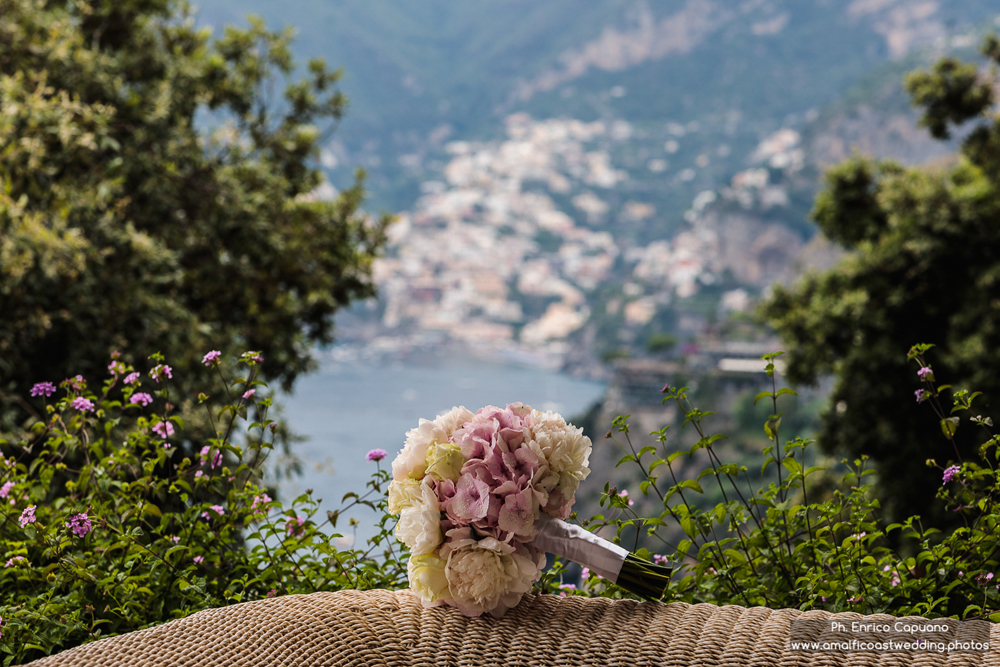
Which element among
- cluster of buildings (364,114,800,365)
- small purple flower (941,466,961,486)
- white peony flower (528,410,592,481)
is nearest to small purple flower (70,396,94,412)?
white peony flower (528,410,592,481)

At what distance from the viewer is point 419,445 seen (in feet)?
4.15

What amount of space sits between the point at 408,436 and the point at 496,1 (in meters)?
90.4

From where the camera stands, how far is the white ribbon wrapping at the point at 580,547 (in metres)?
1.24

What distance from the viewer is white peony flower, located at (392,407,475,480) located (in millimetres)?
1264

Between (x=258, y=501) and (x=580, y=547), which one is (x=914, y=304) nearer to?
(x=580, y=547)

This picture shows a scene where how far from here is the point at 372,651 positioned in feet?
3.75

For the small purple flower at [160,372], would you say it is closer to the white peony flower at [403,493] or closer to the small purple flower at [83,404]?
the small purple flower at [83,404]

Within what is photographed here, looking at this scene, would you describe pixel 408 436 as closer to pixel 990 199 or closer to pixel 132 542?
pixel 132 542

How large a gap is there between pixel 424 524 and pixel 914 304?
6.26 meters

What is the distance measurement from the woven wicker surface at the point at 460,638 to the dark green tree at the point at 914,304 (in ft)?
16.1

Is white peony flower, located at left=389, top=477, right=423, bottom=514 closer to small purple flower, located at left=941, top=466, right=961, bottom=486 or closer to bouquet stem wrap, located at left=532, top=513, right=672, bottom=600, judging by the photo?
bouquet stem wrap, located at left=532, top=513, right=672, bottom=600

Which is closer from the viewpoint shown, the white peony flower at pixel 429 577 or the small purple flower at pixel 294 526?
the white peony flower at pixel 429 577

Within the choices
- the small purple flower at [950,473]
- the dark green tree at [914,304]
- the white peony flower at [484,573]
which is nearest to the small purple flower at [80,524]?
the white peony flower at [484,573]

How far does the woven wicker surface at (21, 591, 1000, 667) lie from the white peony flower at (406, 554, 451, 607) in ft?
0.12
